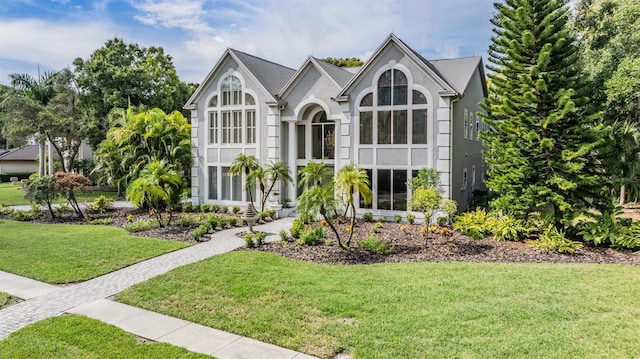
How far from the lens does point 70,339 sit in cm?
629

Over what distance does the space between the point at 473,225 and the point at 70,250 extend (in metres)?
12.3

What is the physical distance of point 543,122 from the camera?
1284 centimetres

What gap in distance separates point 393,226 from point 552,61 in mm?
7598

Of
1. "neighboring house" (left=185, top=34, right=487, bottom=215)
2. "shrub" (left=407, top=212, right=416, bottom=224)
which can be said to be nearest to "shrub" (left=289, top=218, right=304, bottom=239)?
"neighboring house" (left=185, top=34, right=487, bottom=215)

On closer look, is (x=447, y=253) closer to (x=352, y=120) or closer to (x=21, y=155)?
(x=352, y=120)

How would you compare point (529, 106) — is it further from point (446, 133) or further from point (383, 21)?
point (383, 21)

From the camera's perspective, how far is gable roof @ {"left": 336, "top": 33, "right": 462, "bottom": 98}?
15555mm

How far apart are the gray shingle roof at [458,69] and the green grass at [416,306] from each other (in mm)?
9444

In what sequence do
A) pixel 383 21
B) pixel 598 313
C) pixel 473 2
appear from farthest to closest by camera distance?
pixel 383 21
pixel 473 2
pixel 598 313

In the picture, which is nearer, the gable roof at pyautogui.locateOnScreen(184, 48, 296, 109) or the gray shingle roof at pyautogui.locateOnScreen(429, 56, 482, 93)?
the gray shingle roof at pyautogui.locateOnScreen(429, 56, 482, 93)

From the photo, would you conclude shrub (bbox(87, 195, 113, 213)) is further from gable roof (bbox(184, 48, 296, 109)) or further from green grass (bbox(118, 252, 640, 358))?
green grass (bbox(118, 252, 640, 358))

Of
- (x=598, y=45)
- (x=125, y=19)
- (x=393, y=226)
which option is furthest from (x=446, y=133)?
(x=125, y=19)

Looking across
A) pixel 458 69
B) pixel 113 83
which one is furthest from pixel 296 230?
pixel 113 83

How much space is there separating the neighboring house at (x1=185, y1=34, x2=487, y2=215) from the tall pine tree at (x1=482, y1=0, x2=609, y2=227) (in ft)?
7.91
